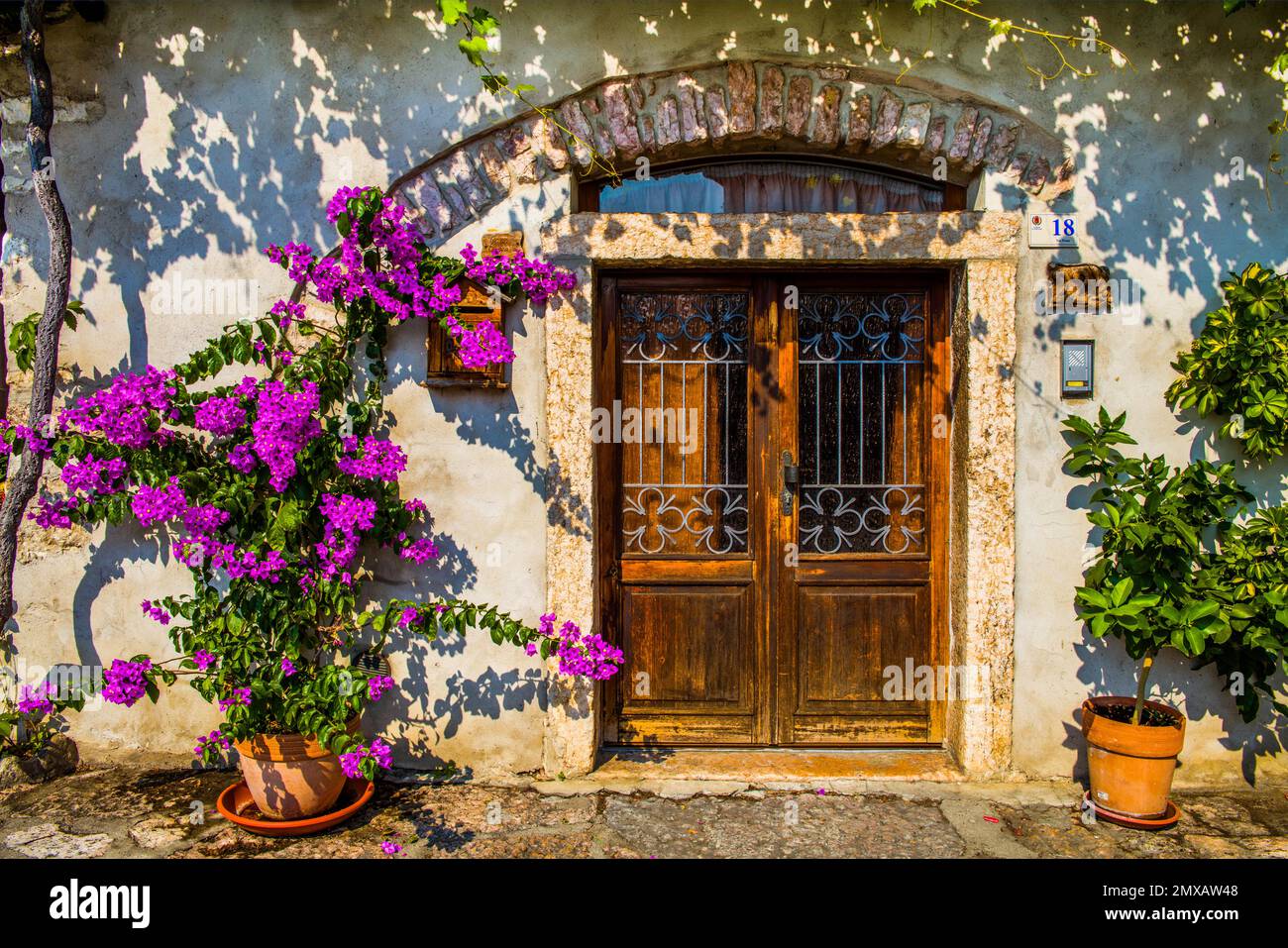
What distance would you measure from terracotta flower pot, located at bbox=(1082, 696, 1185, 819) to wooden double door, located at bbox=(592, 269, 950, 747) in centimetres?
72

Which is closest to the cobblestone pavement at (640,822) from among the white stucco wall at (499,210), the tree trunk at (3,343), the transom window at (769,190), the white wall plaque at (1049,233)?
the white stucco wall at (499,210)

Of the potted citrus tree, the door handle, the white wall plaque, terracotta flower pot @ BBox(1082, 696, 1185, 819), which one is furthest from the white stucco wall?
the door handle

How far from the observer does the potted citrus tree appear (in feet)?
11.3

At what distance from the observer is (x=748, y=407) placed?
4.12 metres

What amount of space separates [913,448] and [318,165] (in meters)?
2.86

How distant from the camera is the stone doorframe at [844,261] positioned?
3848mm

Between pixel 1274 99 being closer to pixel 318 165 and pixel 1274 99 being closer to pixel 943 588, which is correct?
pixel 943 588

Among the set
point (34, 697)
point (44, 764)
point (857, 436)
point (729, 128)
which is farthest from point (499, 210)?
point (44, 764)

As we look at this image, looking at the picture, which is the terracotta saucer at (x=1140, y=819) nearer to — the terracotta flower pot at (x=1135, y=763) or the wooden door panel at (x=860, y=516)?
the terracotta flower pot at (x=1135, y=763)

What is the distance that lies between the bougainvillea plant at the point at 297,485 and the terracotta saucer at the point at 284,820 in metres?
0.20

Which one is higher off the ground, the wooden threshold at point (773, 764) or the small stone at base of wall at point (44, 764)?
the small stone at base of wall at point (44, 764)

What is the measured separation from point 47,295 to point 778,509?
125 inches

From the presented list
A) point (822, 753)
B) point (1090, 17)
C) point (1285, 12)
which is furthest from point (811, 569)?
point (1285, 12)

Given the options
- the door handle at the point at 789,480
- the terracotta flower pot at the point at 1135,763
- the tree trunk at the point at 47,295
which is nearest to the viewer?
the terracotta flower pot at the point at 1135,763
